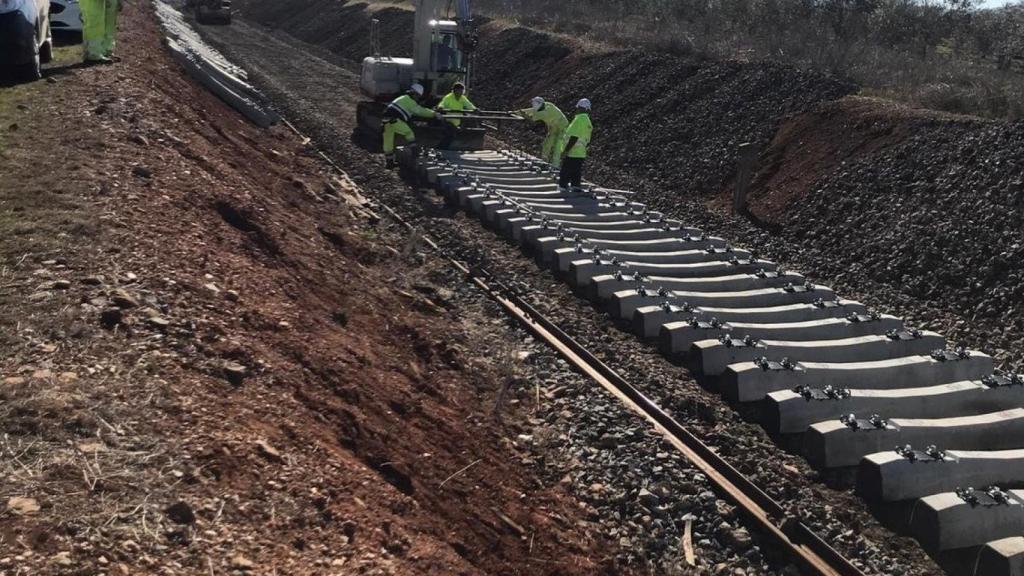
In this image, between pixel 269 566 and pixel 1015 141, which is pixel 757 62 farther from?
pixel 269 566

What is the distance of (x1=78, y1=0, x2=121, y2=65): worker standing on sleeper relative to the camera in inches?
514

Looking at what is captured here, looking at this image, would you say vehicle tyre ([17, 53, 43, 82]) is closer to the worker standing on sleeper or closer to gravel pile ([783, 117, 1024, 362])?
the worker standing on sleeper

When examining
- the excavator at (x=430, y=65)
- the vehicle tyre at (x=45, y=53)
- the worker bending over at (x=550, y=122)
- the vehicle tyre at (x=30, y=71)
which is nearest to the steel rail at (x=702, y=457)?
the worker bending over at (x=550, y=122)

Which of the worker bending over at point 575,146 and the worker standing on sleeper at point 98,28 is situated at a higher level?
the worker standing on sleeper at point 98,28

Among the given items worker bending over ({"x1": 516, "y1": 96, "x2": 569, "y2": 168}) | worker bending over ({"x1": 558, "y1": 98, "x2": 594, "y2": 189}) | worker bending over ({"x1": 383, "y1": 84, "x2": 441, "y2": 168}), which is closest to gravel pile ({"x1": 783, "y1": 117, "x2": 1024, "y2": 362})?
worker bending over ({"x1": 558, "y1": 98, "x2": 594, "y2": 189})

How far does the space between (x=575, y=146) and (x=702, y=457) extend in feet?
25.1

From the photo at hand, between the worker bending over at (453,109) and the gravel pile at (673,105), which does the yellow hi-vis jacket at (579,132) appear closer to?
the gravel pile at (673,105)

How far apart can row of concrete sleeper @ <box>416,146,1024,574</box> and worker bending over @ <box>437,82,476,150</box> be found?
4.10 m

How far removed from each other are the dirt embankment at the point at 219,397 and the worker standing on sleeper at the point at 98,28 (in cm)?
419

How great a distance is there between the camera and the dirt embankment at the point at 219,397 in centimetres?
372

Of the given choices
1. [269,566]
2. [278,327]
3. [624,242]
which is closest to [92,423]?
[269,566]

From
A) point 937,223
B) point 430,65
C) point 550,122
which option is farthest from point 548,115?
point 937,223

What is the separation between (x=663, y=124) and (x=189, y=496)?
1606cm

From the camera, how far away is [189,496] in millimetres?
3857
